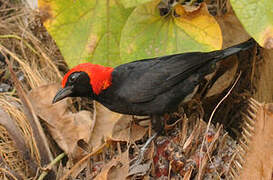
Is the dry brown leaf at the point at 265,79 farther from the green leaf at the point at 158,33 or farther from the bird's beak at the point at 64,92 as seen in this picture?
the bird's beak at the point at 64,92

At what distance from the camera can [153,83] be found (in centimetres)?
261

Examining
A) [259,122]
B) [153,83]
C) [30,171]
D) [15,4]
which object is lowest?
[30,171]

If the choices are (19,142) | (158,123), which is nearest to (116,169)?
(158,123)

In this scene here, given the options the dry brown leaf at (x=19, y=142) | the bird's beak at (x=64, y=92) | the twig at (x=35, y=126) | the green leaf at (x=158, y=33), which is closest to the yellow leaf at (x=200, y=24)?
the green leaf at (x=158, y=33)

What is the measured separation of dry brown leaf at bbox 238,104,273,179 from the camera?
1622 mm

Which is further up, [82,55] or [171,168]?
[82,55]

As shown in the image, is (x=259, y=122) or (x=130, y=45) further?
(x=130, y=45)

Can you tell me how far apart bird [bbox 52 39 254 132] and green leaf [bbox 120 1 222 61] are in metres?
0.06

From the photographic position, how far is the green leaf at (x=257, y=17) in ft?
6.95

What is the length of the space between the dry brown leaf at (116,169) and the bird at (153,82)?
17.1 inches

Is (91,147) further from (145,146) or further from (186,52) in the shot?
(186,52)

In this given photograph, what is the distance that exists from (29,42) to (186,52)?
4.37 ft

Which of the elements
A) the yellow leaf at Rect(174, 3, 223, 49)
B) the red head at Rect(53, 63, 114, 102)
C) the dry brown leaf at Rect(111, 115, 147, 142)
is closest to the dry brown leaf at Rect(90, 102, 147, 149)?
the dry brown leaf at Rect(111, 115, 147, 142)

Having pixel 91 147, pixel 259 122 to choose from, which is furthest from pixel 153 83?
pixel 259 122
